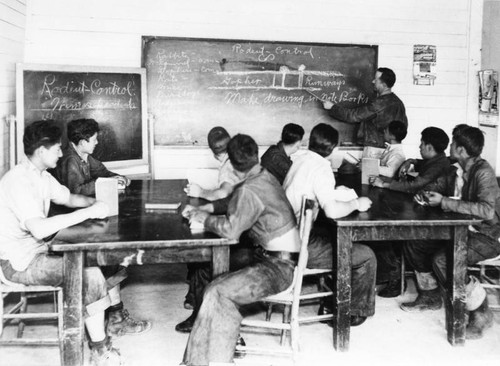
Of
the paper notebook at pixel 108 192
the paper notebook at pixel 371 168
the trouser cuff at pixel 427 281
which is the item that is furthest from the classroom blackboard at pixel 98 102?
the trouser cuff at pixel 427 281

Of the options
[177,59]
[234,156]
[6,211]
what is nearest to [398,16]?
[177,59]

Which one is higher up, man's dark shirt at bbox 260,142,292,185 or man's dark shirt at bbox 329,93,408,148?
man's dark shirt at bbox 329,93,408,148

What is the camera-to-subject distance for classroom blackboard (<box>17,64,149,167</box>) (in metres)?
4.53

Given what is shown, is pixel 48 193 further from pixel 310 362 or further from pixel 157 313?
pixel 310 362

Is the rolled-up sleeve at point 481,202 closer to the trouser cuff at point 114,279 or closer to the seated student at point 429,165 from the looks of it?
the seated student at point 429,165

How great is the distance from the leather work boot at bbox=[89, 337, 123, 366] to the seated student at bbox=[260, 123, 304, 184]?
69.6 inches

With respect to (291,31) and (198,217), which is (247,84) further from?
(198,217)

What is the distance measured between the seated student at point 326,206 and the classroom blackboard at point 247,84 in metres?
2.16

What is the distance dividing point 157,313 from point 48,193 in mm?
1161

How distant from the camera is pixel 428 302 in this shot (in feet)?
12.0

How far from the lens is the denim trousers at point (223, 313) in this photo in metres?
2.49

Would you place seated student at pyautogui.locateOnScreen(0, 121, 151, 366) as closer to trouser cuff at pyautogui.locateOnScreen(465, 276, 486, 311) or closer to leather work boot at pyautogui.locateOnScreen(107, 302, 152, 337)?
leather work boot at pyautogui.locateOnScreen(107, 302, 152, 337)

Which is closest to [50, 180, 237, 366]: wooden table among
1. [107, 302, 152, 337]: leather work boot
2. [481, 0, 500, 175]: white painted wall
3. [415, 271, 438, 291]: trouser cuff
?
[107, 302, 152, 337]: leather work boot

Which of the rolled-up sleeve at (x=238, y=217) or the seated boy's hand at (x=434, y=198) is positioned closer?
the rolled-up sleeve at (x=238, y=217)
